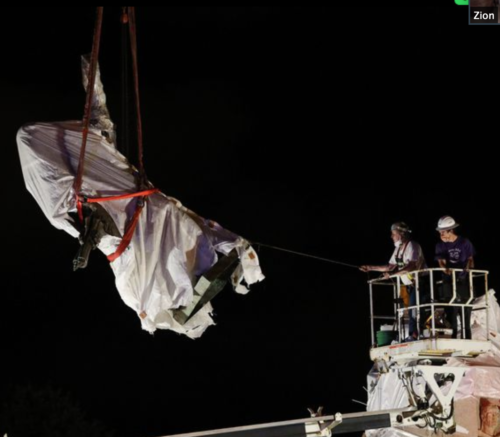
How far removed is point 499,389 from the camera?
21797 mm

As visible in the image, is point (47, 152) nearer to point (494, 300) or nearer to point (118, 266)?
point (118, 266)

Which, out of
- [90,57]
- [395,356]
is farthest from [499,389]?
[90,57]

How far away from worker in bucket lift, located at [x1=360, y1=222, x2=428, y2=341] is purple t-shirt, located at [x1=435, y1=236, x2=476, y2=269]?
0.34 m

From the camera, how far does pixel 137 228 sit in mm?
17141

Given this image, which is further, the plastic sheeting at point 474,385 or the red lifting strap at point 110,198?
the plastic sheeting at point 474,385

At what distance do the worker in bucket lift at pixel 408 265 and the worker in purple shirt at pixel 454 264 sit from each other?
0.32m

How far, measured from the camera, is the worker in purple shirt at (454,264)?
→ 17.9 m

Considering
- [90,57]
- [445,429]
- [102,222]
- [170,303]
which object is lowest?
[445,429]

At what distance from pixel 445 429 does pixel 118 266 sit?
17.2 feet

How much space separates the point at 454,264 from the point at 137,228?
476cm

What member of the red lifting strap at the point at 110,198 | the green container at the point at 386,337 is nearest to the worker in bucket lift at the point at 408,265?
the green container at the point at 386,337

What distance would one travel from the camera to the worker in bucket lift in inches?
714

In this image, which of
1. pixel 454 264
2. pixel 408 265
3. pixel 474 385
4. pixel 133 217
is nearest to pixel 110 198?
pixel 133 217

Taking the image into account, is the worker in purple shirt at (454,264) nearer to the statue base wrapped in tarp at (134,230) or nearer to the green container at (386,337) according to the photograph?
the green container at (386,337)
